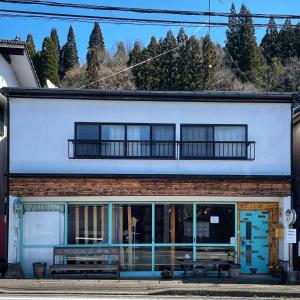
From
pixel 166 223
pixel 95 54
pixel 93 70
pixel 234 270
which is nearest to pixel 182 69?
pixel 93 70

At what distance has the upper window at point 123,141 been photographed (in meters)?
18.1

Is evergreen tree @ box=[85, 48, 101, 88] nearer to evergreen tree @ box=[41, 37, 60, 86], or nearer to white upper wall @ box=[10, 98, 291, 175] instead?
evergreen tree @ box=[41, 37, 60, 86]

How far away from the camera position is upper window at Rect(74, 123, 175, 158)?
18.1 meters

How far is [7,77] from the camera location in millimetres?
24031

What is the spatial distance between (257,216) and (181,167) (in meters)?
3.23

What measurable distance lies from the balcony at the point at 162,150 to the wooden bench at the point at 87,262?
3.14m

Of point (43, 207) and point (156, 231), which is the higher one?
point (43, 207)

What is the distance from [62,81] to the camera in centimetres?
7000

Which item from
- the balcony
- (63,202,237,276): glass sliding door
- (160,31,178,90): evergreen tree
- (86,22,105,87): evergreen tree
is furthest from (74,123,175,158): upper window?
(86,22,105,87): evergreen tree

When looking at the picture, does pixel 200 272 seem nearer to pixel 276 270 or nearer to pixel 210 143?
pixel 276 270

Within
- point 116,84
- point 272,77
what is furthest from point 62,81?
point 272,77

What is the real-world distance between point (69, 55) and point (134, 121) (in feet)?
207

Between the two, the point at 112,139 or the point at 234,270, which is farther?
the point at 112,139

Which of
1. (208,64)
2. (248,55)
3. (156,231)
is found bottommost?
(156,231)
